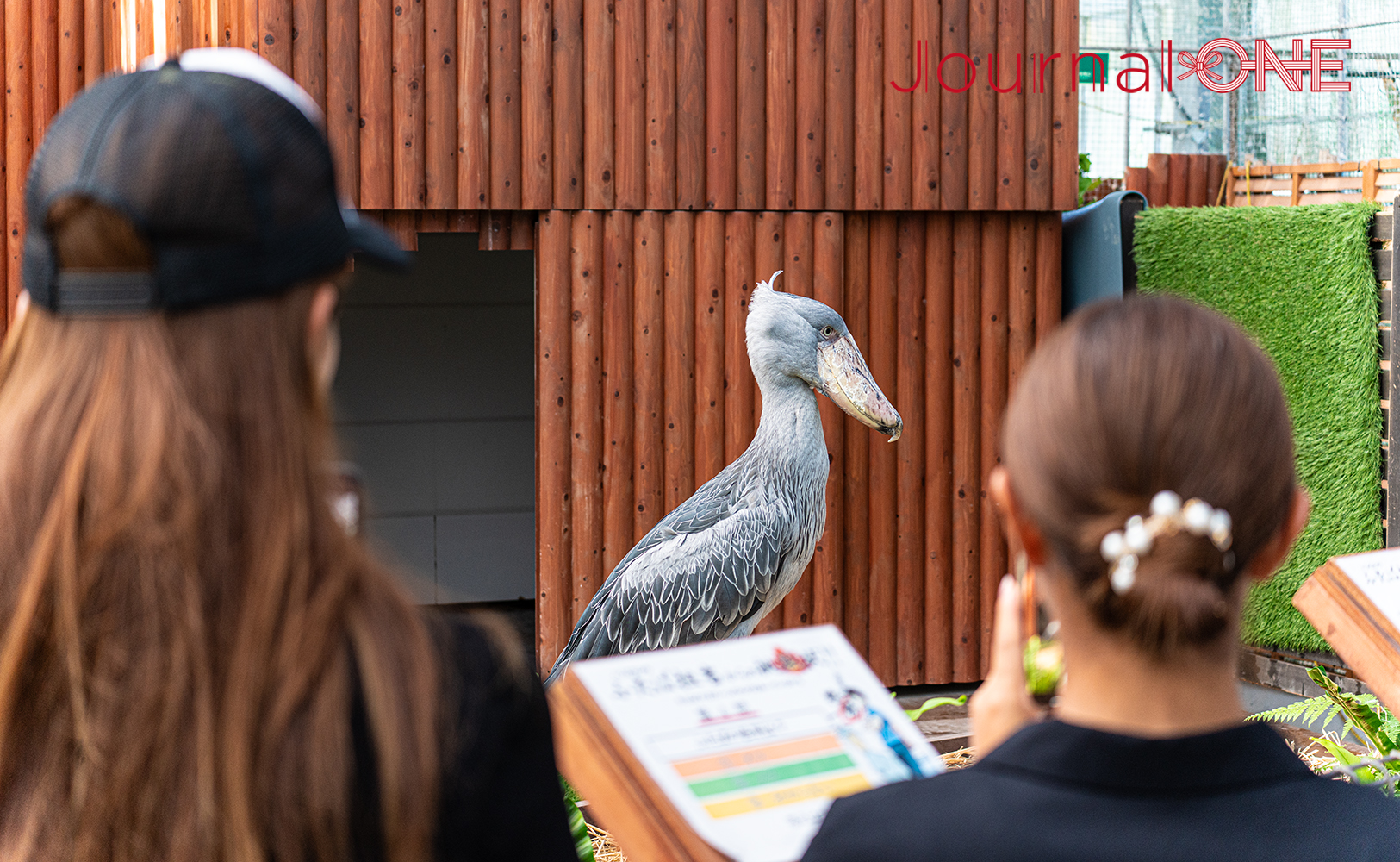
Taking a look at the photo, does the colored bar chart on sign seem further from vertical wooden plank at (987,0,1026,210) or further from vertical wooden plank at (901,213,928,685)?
vertical wooden plank at (987,0,1026,210)

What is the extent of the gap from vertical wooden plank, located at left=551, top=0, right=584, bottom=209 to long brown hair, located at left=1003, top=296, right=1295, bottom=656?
4.95 metres

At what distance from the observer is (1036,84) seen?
20.7 ft

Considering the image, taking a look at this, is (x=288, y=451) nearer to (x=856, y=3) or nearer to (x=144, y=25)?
(x=856, y=3)

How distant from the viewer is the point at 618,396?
599cm

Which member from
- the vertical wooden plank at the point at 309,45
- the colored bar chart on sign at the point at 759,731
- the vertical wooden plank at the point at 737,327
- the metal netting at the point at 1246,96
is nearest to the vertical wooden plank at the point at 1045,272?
the vertical wooden plank at the point at 737,327

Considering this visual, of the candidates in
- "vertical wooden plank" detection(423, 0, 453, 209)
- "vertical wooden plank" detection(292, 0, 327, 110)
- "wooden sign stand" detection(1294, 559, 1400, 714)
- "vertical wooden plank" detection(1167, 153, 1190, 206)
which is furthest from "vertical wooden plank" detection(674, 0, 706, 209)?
"wooden sign stand" detection(1294, 559, 1400, 714)

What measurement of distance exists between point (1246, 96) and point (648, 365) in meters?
6.76

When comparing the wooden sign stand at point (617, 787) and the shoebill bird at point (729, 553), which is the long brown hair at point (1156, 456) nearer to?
the wooden sign stand at point (617, 787)

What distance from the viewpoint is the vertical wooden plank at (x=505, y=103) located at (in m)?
5.73

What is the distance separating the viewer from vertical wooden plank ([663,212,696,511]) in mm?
6008

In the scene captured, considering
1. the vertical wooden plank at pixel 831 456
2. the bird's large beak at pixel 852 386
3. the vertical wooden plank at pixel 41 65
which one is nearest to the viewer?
the bird's large beak at pixel 852 386

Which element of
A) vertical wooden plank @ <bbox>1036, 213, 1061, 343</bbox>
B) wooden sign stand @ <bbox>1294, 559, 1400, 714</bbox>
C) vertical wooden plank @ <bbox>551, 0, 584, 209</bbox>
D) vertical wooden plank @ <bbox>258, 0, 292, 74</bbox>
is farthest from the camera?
vertical wooden plank @ <bbox>1036, 213, 1061, 343</bbox>

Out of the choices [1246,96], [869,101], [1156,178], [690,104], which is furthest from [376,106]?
[1246,96]

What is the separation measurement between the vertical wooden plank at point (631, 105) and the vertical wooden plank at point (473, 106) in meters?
0.33
